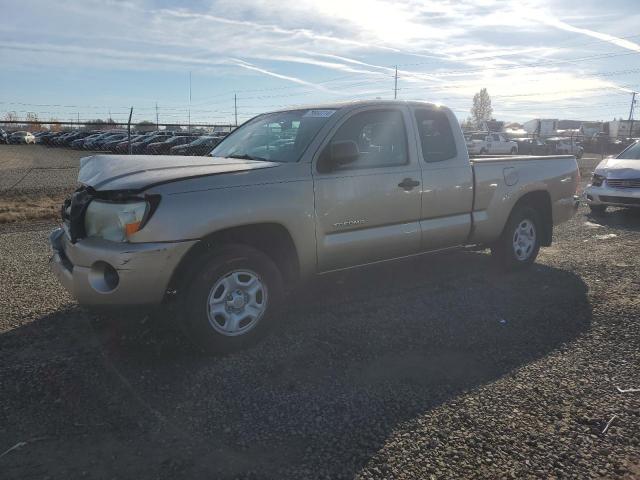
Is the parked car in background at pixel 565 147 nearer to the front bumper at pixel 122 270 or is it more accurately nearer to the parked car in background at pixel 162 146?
the parked car in background at pixel 162 146

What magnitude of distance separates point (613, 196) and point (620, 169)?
556mm

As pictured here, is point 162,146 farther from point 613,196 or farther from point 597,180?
point 613,196

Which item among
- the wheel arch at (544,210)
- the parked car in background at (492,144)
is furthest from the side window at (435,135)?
the parked car in background at (492,144)

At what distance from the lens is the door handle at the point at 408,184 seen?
4.90 meters

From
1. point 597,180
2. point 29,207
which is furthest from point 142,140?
point 597,180

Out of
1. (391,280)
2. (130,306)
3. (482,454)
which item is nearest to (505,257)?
(391,280)

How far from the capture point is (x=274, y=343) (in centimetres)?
425

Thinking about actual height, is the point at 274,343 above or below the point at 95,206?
below

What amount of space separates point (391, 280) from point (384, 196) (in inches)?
56.7

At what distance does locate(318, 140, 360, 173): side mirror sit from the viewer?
4.27 meters

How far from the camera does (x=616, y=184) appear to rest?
33.6 feet

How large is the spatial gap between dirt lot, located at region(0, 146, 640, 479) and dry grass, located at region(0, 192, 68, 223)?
4.37 m

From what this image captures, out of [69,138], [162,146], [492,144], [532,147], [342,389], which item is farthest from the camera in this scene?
[69,138]

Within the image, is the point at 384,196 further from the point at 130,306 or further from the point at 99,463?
the point at 99,463
